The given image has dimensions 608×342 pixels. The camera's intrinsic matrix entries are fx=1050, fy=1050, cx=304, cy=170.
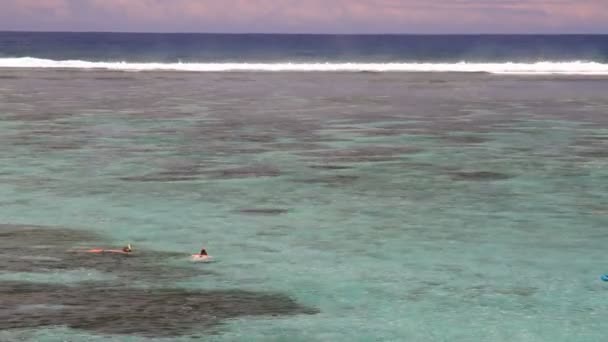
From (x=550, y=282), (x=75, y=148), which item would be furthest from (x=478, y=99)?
(x=550, y=282)

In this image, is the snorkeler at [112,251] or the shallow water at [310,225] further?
the snorkeler at [112,251]

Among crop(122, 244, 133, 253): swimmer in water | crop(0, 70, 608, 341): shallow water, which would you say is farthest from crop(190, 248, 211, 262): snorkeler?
crop(122, 244, 133, 253): swimmer in water

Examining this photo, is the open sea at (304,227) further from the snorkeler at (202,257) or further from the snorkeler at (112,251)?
the snorkeler at (112,251)

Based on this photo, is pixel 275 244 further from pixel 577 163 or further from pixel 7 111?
pixel 7 111

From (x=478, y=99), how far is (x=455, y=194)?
97.4ft

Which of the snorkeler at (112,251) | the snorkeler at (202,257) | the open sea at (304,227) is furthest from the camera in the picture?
the snorkeler at (112,251)

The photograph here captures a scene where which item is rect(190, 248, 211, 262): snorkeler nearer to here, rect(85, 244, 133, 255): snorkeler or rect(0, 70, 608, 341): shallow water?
rect(0, 70, 608, 341): shallow water

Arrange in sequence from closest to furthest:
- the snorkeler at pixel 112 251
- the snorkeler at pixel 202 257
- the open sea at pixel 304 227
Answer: the open sea at pixel 304 227 < the snorkeler at pixel 202 257 < the snorkeler at pixel 112 251

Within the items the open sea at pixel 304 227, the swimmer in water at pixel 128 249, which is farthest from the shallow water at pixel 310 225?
the swimmer in water at pixel 128 249

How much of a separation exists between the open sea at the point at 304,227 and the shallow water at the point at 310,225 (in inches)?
1.9

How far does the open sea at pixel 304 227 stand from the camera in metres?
12.1

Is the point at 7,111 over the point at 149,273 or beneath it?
over

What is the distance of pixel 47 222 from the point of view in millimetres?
17625

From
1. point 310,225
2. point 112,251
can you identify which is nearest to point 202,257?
point 112,251
